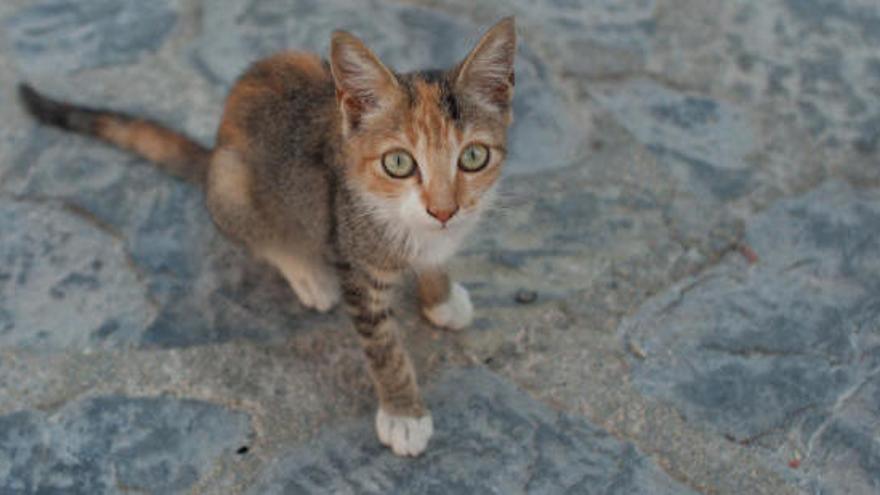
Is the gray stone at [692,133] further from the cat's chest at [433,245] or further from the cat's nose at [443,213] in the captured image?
the cat's nose at [443,213]

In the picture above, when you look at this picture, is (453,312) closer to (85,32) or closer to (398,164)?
(398,164)

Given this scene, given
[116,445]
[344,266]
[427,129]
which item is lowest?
[116,445]

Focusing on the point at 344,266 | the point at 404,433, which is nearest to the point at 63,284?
the point at 344,266

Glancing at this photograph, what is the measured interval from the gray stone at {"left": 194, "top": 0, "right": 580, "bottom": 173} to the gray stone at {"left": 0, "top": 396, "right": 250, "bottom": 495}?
4.19 ft

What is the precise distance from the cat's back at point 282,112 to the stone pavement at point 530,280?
38 centimetres

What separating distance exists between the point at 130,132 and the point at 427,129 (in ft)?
4.02

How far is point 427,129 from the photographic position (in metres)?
2.18

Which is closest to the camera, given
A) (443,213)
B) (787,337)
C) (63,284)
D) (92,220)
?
(443,213)

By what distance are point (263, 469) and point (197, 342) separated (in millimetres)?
469

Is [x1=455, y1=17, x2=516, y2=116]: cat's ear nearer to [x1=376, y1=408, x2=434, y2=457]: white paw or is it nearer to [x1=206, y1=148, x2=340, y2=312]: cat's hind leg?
[x1=206, y1=148, x2=340, y2=312]: cat's hind leg

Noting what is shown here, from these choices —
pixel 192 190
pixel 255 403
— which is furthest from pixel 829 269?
pixel 192 190

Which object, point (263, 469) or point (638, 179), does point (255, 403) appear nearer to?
point (263, 469)

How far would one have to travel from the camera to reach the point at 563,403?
7.88 feet

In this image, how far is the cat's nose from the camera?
2145 millimetres
